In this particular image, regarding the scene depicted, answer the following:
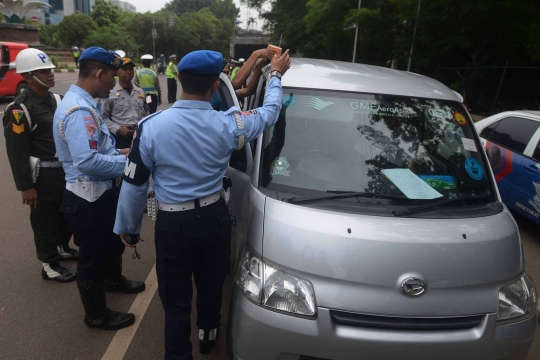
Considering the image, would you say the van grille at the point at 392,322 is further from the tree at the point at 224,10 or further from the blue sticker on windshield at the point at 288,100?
the tree at the point at 224,10

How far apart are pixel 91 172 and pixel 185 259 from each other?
813 mm

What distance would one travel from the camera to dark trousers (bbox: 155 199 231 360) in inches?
89.1

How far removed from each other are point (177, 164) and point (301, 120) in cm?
95

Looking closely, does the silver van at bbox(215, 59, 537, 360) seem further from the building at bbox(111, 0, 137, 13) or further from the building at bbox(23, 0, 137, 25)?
the building at bbox(111, 0, 137, 13)

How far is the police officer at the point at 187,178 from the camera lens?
2.16 meters

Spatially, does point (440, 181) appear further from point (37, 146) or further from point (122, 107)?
point (122, 107)

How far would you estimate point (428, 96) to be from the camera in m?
2.94

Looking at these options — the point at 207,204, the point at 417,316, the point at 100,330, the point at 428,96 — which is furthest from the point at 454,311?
the point at 100,330

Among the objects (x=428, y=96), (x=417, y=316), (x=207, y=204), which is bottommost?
(x=417, y=316)

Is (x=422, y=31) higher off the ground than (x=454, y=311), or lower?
higher

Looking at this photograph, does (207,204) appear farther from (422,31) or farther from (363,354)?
(422,31)

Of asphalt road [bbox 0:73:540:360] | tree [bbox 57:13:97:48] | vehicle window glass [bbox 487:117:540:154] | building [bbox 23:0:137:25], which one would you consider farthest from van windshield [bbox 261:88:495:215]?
building [bbox 23:0:137:25]

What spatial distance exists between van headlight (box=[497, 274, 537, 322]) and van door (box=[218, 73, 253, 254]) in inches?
60.8

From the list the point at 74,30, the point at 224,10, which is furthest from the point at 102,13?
the point at 224,10
